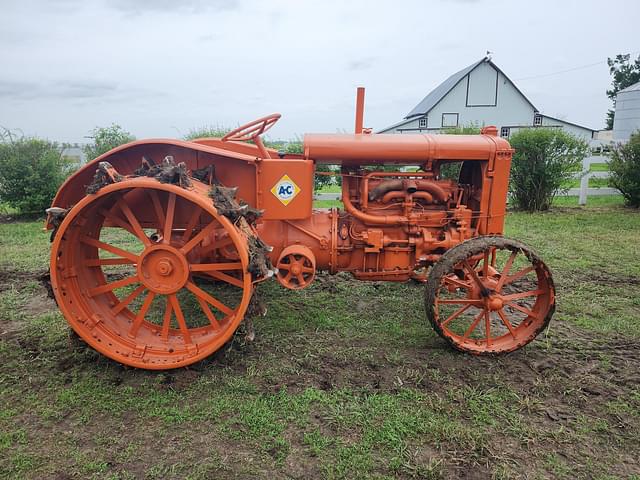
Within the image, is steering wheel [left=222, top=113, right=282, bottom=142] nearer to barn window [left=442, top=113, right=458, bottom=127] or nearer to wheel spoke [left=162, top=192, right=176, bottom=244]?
wheel spoke [left=162, top=192, right=176, bottom=244]

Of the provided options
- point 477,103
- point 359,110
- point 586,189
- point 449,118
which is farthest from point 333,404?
point 477,103

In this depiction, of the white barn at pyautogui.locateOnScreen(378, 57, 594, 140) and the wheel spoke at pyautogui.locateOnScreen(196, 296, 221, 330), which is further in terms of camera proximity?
the white barn at pyautogui.locateOnScreen(378, 57, 594, 140)

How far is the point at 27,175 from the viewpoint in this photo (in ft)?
29.2

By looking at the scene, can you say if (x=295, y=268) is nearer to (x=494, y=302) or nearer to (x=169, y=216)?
(x=169, y=216)

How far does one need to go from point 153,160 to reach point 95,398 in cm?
163

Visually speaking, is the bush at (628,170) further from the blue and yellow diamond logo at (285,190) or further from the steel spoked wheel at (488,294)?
the blue and yellow diamond logo at (285,190)

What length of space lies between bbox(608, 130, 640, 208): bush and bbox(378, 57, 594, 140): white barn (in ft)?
57.5

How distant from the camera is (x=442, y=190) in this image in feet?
12.3

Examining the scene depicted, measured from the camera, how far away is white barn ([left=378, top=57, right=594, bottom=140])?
27.1 meters

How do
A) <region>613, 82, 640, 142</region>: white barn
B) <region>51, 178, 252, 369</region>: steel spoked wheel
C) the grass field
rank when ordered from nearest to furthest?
1. the grass field
2. <region>51, 178, 252, 369</region>: steel spoked wheel
3. <region>613, 82, 640, 142</region>: white barn

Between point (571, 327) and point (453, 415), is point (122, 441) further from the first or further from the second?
point (571, 327)

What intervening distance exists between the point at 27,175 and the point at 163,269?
7.71 m

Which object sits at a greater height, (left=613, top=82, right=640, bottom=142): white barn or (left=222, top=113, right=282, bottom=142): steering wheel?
(left=613, top=82, right=640, bottom=142): white barn

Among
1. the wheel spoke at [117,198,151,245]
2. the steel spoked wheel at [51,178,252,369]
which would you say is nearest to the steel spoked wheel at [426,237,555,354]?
the steel spoked wheel at [51,178,252,369]
